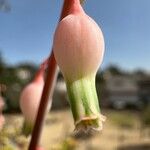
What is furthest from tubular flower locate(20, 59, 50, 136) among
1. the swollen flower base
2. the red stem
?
the swollen flower base

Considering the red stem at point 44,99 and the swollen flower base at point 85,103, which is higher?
the swollen flower base at point 85,103

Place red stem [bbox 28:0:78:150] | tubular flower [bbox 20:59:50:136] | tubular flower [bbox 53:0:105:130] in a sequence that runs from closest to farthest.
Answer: tubular flower [bbox 53:0:105:130], red stem [bbox 28:0:78:150], tubular flower [bbox 20:59:50:136]

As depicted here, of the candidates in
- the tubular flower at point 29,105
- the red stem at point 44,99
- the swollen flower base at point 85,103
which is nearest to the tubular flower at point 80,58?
Answer: the swollen flower base at point 85,103

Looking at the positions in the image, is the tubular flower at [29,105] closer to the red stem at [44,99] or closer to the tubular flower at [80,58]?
the red stem at [44,99]

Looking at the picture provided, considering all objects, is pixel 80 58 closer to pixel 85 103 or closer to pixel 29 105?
pixel 85 103

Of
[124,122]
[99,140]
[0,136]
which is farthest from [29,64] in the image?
[0,136]

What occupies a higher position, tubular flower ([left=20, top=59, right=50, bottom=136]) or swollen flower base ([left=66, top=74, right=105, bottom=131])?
swollen flower base ([left=66, top=74, right=105, bottom=131])

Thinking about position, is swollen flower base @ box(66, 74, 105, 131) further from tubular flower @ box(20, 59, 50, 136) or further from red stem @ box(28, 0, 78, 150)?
tubular flower @ box(20, 59, 50, 136)

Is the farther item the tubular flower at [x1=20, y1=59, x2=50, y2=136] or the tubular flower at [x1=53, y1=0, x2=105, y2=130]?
the tubular flower at [x1=20, y1=59, x2=50, y2=136]
